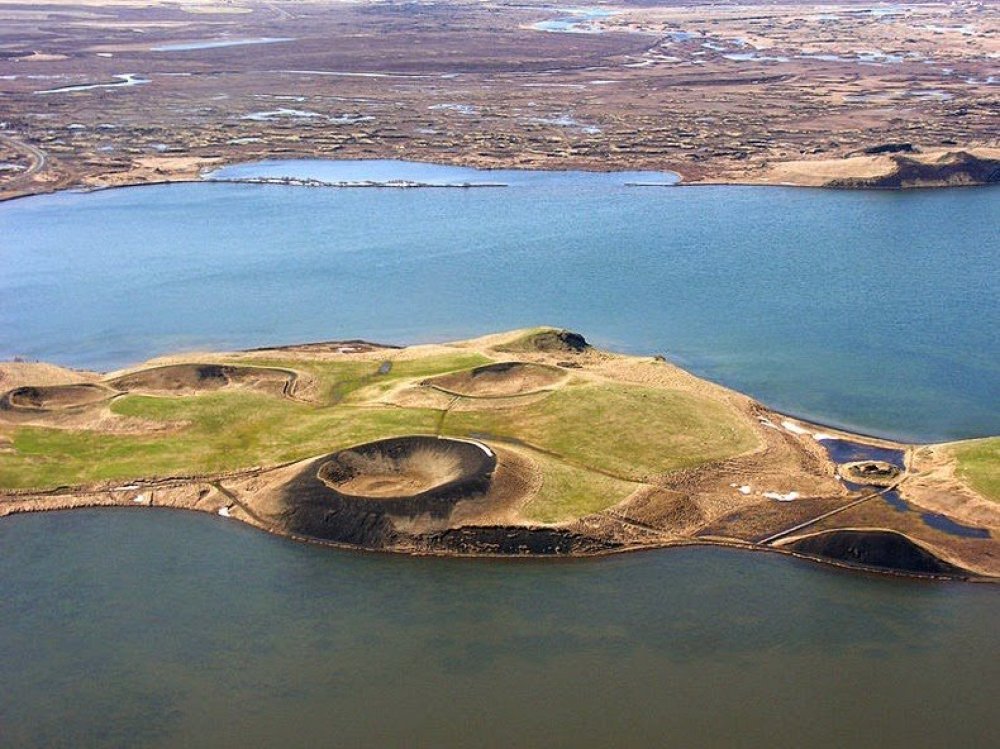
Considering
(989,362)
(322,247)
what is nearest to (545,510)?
(989,362)

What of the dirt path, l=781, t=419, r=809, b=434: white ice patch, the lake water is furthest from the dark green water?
the dirt path

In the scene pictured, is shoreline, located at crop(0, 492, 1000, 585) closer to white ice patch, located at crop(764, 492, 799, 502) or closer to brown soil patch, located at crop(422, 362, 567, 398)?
white ice patch, located at crop(764, 492, 799, 502)

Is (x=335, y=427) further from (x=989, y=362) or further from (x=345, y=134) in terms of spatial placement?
(x=345, y=134)

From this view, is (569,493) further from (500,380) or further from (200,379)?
(200,379)

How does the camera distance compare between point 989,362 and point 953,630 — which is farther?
point 989,362

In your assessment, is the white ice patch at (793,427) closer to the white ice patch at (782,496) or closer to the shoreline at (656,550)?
the white ice patch at (782,496)

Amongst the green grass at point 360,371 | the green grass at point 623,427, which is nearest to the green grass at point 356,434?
the green grass at point 623,427
